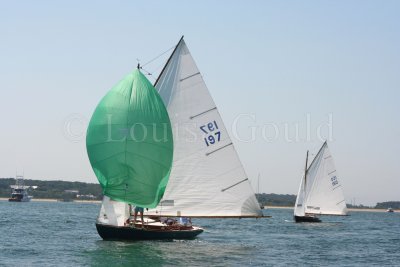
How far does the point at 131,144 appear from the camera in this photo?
45.3m

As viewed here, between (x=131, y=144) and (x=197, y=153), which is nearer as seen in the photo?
(x=131, y=144)

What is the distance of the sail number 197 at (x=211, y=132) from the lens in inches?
1950

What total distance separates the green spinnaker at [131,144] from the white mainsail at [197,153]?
2473 mm

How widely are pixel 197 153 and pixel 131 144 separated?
5.90 meters

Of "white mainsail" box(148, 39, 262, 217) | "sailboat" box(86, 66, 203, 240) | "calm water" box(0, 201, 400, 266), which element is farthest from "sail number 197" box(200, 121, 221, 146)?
"calm water" box(0, 201, 400, 266)

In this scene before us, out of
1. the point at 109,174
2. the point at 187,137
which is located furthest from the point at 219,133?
the point at 109,174

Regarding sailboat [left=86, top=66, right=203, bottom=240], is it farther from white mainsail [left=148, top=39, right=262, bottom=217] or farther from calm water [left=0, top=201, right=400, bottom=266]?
white mainsail [left=148, top=39, right=262, bottom=217]

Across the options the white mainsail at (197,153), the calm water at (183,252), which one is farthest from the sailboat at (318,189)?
the white mainsail at (197,153)

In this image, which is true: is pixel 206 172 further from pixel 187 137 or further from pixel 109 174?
pixel 109 174

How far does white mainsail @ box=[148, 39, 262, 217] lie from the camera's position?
161 feet

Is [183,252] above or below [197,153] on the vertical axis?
below

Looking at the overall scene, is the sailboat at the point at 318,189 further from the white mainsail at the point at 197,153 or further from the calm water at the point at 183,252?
the white mainsail at the point at 197,153

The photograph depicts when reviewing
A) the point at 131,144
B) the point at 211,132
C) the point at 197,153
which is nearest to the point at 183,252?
the point at 131,144

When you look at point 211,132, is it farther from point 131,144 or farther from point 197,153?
point 131,144
